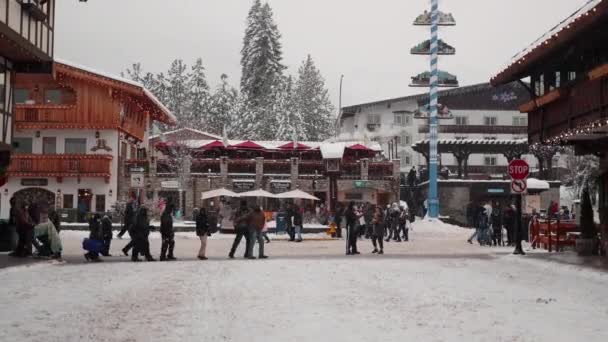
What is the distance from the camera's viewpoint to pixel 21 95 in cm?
5200

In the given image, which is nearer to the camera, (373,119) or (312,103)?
(373,119)

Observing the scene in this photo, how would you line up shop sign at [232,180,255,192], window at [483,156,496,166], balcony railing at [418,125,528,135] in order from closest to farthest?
shop sign at [232,180,255,192], balcony railing at [418,125,528,135], window at [483,156,496,166]

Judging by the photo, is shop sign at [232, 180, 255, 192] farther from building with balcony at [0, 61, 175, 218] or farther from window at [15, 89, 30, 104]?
window at [15, 89, 30, 104]

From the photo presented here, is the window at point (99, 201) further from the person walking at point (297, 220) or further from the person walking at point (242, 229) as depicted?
the person walking at point (242, 229)

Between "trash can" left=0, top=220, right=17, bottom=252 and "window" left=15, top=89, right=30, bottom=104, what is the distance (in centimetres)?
2871

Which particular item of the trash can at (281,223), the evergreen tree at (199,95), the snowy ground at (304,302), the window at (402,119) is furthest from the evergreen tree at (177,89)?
the snowy ground at (304,302)

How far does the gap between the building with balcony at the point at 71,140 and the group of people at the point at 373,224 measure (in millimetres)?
17946

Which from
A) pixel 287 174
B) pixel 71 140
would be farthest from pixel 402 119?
pixel 71 140

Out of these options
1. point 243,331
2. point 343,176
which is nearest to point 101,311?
point 243,331

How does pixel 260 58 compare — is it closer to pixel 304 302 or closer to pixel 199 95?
pixel 199 95

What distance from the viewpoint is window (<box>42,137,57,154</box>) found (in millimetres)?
52062

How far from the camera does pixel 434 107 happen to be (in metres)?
52.6

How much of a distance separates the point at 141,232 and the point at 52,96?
106 feet

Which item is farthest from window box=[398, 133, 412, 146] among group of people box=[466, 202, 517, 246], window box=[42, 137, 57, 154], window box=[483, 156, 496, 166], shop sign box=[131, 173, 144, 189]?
shop sign box=[131, 173, 144, 189]
